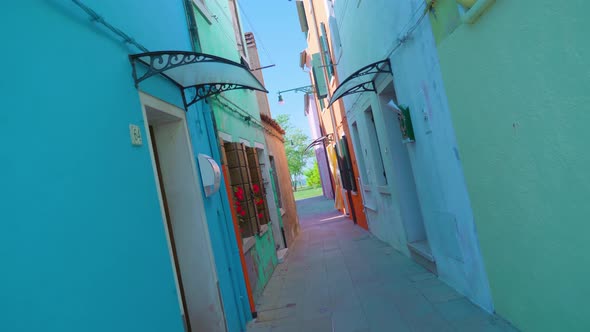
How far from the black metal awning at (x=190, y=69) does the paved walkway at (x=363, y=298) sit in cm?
278

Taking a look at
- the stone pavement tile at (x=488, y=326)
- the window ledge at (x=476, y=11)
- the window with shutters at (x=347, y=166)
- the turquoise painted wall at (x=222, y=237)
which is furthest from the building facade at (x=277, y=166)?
the window ledge at (x=476, y=11)

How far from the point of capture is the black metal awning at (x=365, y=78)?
563 centimetres

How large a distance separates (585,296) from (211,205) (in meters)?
3.54

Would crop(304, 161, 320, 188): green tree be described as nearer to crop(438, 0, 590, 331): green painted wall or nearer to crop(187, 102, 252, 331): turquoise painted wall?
crop(187, 102, 252, 331): turquoise painted wall

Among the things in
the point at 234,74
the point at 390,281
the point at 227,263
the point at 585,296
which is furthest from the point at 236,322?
the point at 585,296

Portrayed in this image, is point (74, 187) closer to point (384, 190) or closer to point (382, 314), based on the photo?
point (382, 314)

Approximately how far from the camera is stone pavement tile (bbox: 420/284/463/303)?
4.55 metres

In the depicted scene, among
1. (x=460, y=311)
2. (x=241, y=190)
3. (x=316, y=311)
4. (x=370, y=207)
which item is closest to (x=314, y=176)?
(x=370, y=207)

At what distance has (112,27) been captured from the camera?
3068mm

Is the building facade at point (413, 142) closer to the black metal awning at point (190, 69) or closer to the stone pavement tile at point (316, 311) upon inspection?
the stone pavement tile at point (316, 311)

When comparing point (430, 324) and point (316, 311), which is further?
point (316, 311)

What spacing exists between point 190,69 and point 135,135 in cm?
118

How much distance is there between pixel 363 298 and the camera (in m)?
5.22

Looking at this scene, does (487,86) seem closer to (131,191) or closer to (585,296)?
(585,296)
